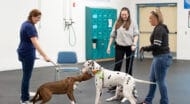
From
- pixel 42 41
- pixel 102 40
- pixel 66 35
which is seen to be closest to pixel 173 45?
pixel 102 40

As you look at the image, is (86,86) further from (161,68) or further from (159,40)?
(159,40)

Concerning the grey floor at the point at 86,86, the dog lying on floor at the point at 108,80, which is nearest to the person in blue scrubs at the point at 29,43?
the dog lying on floor at the point at 108,80

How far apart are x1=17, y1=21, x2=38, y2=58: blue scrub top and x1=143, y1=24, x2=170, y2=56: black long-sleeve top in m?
1.51

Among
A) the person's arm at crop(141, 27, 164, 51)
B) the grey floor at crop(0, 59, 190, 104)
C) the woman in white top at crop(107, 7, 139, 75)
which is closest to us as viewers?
the person's arm at crop(141, 27, 164, 51)

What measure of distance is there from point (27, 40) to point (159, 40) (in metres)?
1.76

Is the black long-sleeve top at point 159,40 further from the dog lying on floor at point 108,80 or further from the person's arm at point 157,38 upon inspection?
the dog lying on floor at point 108,80

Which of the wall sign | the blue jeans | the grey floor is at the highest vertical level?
the wall sign

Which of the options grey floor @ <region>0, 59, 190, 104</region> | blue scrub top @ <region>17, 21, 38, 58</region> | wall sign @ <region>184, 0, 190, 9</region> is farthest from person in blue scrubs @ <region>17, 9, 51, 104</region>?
wall sign @ <region>184, 0, 190, 9</region>

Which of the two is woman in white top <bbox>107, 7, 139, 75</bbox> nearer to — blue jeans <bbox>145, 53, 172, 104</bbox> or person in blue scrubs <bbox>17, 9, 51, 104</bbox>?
blue jeans <bbox>145, 53, 172, 104</bbox>

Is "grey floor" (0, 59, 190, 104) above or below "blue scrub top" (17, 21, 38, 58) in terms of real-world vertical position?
below

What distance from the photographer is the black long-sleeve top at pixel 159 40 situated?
4598mm

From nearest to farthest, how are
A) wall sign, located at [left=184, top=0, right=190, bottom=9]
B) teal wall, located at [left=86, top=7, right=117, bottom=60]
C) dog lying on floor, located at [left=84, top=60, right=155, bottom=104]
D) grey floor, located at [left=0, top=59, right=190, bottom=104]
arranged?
dog lying on floor, located at [left=84, top=60, right=155, bottom=104] → grey floor, located at [left=0, top=59, right=190, bottom=104] → teal wall, located at [left=86, top=7, right=117, bottom=60] → wall sign, located at [left=184, top=0, right=190, bottom=9]

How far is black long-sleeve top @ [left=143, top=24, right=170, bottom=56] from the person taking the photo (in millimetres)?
4598

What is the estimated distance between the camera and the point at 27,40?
189 inches
